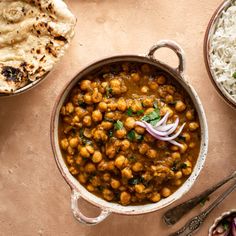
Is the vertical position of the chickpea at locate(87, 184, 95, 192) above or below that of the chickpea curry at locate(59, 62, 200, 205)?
below

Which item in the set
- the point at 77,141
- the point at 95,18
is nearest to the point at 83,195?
the point at 77,141

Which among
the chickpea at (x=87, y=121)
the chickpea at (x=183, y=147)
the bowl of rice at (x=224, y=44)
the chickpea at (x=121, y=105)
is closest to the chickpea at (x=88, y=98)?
the chickpea at (x=87, y=121)

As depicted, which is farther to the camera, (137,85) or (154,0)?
(154,0)

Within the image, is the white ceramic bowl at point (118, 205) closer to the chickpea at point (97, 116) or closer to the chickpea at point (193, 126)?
the chickpea at point (193, 126)

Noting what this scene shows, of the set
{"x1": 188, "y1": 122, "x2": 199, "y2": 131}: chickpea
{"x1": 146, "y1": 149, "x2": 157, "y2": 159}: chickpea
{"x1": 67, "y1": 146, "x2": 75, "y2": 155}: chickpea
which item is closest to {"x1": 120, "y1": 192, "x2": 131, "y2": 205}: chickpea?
{"x1": 146, "y1": 149, "x2": 157, "y2": 159}: chickpea

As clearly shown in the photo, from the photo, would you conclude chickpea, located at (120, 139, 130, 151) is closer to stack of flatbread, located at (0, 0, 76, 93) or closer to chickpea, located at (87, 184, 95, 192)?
chickpea, located at (87, 184, 95, 192)

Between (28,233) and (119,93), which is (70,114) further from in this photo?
(28,233)

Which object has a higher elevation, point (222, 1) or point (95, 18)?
point (222, 1)

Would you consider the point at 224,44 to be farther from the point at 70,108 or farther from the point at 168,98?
the point at 70,108
